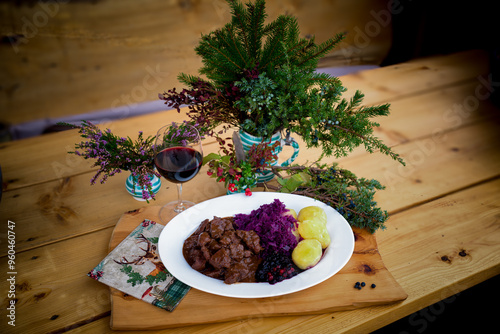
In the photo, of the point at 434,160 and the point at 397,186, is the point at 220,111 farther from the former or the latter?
the point at 434,160

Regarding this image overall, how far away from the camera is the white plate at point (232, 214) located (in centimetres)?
101

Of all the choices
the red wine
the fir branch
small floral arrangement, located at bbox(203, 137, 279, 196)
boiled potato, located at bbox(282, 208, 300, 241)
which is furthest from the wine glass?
the fir branch

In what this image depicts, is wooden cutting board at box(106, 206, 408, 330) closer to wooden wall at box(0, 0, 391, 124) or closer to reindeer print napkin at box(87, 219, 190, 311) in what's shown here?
reindeer print napkin at box(87, 219, 190, 311)

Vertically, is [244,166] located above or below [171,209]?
above

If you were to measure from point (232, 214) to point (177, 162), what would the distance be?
263 millimetres

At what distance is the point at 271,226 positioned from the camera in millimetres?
1139

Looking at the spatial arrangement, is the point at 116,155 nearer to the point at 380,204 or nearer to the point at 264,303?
the point at 264,303

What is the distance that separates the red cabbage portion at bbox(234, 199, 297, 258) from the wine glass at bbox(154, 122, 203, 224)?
0.75 ft

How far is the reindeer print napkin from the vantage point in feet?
3.40

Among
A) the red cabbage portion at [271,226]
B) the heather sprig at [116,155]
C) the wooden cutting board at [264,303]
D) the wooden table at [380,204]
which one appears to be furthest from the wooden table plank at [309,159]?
the wooden cutting board at [264,303]

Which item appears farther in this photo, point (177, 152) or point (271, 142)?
point (271, 142)

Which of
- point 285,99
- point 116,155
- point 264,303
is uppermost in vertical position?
point 285,99

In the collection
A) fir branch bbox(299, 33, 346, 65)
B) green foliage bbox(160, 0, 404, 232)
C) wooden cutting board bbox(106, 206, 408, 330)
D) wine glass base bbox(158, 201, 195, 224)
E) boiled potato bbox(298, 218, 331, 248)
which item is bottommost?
wooden cutting board bbox(106, 206, 408, 330)

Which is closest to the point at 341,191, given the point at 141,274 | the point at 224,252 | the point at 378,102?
the point at 224,252
